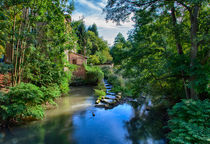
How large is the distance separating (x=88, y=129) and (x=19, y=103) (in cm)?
322

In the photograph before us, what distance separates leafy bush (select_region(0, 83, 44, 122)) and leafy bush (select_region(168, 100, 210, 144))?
5.47 m

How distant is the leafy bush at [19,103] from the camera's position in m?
5.09

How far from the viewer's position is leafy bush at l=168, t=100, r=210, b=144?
295 centimetres

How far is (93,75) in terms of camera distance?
17.5 m

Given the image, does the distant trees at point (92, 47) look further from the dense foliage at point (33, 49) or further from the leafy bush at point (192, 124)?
the leafy bush at point (192, 124)

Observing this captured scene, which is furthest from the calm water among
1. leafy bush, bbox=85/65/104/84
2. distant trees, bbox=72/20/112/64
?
distant trees, bbox=72/20/112/64

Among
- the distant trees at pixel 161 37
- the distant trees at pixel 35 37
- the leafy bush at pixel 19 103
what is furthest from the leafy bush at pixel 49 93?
the distant trees at pixel 161 37

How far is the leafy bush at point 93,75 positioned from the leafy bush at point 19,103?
37.4 ft

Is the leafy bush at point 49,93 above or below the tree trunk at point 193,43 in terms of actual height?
below

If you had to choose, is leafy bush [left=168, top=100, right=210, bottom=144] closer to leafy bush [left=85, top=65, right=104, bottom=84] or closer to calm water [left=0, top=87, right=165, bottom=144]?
calm water [left=0, top=87, right=165, bottom=144]

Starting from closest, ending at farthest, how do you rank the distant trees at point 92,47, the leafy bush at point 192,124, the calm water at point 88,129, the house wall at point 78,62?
1. the leafy bush at point 192,124
2. the calm water at point 88,129
3. the house wall at point 78,62
4. the distant trees at point 92,47

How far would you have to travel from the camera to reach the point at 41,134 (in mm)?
5281

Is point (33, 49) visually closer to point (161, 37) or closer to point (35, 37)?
point (35, 37)

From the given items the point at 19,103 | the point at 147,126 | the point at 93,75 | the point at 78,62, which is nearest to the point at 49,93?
the point at 19,103
